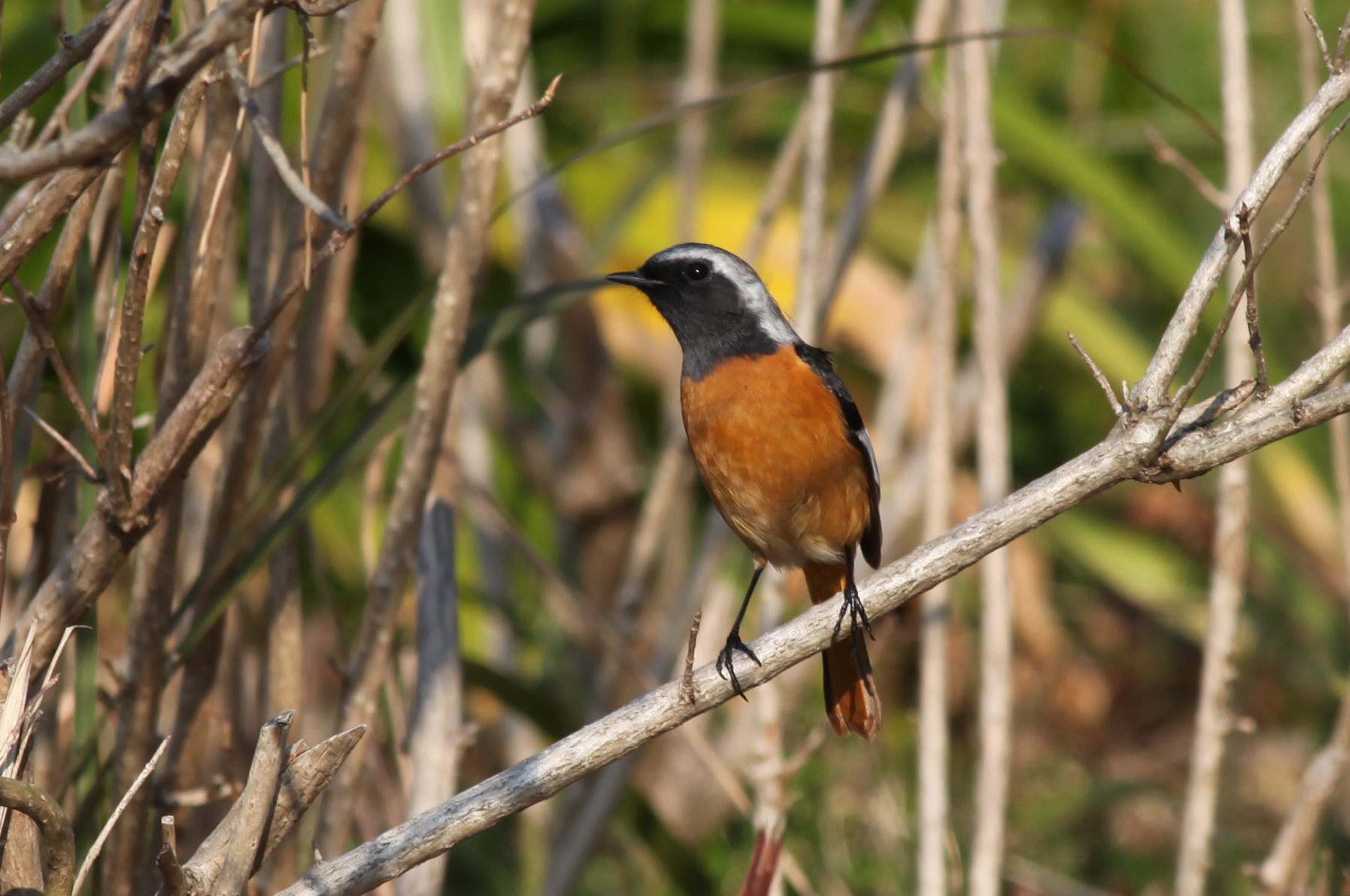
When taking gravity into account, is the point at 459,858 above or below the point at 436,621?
below

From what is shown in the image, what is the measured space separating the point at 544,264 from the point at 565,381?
19.3 inches

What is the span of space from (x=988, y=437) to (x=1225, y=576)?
0.64 m

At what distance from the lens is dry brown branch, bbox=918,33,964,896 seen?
124 inches

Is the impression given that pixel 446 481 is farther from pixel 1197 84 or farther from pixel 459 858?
pixel 1197 84

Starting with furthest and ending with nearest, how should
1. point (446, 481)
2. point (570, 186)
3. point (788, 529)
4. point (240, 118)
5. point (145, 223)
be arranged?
point (570, 186), point (446, 481), point (788, 529), point (240, 118), point (145, 223)

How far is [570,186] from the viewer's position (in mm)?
5266

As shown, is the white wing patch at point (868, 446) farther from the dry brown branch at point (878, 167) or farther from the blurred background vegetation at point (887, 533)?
the blurred background vegetation at point (887, 533)

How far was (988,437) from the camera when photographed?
10.4 feet

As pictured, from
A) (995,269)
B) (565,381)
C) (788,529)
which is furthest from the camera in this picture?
(565,381)

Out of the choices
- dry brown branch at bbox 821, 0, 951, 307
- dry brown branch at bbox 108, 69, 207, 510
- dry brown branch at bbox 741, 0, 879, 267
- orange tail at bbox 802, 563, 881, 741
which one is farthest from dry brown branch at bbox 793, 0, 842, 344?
dry brown branch at bbox 108, 69, 207, 510

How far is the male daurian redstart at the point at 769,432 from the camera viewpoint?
2.88 m

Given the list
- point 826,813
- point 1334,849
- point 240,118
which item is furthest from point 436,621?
point 1334,849

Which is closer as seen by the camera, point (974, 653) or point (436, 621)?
point (436, 621)

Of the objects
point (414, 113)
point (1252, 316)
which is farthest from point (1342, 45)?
point (414, 113)
